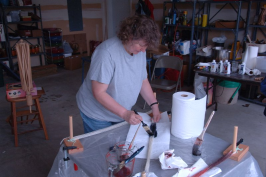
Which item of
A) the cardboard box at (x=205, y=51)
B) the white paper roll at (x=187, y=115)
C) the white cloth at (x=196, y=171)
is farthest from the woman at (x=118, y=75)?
the cardboard box at (x=205, y=51)

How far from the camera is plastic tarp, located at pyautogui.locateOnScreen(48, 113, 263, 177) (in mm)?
1116

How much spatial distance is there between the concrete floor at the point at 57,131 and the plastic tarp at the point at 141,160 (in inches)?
43.9

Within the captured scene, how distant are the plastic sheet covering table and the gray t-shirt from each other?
18cm

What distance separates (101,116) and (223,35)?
360 centimetres

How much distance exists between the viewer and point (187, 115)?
1.30 meters

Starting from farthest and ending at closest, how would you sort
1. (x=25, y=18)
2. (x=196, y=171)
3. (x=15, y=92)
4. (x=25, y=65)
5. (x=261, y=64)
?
(x=25, y=18) < (x=261, y=64) < (x=15, y=92) < (x=25, y=65) < (x=196, y=171)

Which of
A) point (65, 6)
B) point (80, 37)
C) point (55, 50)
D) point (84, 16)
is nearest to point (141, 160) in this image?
point (55, 50)

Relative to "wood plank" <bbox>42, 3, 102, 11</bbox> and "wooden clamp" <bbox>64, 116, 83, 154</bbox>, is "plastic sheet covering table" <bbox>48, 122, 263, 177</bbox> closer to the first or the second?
"wooden clamp" <bbox>64, 116, 83, 154</bbox>

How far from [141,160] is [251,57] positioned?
2663 mm

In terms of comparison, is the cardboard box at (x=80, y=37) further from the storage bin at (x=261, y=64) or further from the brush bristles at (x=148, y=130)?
the brush bristles at (x=148, y=130)

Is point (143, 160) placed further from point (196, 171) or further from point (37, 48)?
point (37, 48)

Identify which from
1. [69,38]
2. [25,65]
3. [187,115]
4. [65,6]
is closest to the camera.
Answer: [187,115]

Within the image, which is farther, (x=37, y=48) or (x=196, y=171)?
(x=37, y=48)

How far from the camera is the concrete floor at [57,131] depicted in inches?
94.3
